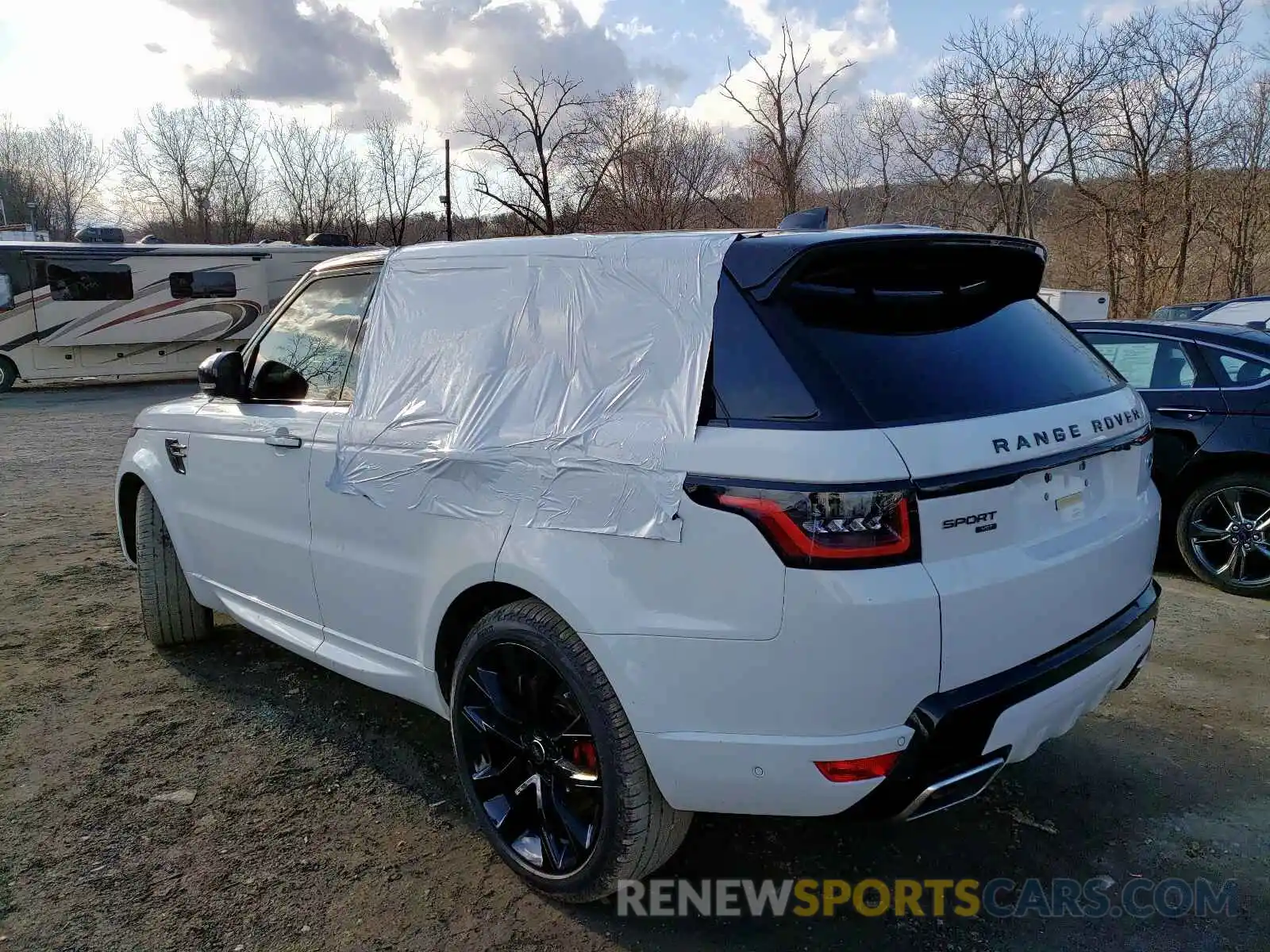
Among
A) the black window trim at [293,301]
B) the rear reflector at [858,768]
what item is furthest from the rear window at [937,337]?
the black window trim at [293,301]

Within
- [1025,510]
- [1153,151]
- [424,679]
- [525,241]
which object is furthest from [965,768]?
[1153,151]

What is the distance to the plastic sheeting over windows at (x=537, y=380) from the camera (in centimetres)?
224

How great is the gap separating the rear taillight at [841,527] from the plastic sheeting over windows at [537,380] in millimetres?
263

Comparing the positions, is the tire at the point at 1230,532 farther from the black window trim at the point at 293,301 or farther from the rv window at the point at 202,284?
the rv window at the point at 202,284

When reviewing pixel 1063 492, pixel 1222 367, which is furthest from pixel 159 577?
pixel 1222 367

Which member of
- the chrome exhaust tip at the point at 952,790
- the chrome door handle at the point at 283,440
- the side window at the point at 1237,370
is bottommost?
the chrome exhaust tip at the point at 952,790

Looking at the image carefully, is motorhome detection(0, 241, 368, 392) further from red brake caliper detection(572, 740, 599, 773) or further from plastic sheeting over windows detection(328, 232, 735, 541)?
red brake caliper detection(572, 740, 599, 773)

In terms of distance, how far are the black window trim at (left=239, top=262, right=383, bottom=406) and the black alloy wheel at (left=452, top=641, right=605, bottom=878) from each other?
112 centimetres

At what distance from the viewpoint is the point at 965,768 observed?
2.13 m

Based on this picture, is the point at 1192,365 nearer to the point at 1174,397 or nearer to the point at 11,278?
the point at 1174,397

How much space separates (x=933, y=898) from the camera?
2.59 meters

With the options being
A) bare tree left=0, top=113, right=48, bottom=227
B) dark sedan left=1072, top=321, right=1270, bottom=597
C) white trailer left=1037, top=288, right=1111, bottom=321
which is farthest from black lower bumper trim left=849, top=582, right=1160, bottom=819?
bare tree left=0, top=113, right=48, bottom=227

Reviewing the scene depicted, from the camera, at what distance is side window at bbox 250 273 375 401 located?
3.24 m

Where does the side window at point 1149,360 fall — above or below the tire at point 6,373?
above
